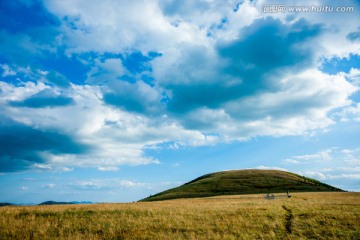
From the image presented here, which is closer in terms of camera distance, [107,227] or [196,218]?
[107,227]

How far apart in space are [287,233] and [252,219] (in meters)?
4.41

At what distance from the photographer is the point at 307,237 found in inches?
634

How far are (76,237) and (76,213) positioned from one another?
9.59m

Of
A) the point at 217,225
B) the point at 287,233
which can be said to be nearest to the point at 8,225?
the point at 217,225

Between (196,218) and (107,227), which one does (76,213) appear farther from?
(196,218)

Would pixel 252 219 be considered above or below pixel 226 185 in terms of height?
below

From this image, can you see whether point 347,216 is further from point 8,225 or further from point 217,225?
point 8,225

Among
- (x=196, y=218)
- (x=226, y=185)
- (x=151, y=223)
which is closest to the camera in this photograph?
(x=151, y=223)

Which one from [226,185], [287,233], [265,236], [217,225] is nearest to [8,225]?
[217,225]

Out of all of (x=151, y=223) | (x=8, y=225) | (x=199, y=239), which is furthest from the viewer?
(x=151, y=223)

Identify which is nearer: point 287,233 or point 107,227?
point 287,233

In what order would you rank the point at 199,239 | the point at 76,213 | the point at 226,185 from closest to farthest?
the point at 199,239 → the point at 76,213 → the point at 226,185

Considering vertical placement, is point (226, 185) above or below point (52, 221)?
above

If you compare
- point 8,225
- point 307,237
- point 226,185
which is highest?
point 226,185
